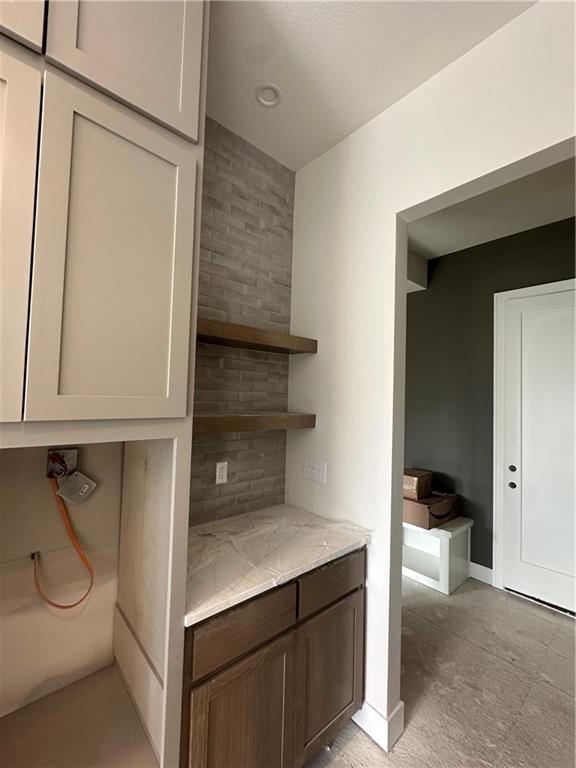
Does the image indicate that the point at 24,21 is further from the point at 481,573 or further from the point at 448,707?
the point at 481,573

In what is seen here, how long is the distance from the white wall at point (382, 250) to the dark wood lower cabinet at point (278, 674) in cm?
19

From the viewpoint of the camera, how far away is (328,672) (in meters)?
1.43

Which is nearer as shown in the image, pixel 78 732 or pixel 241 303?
pixel 78 732

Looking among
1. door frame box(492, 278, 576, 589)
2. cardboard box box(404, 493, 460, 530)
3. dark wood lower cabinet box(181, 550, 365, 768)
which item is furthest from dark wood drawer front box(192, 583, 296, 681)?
door frame box(492, 278, 576, 589)

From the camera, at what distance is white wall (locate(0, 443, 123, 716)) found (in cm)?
123

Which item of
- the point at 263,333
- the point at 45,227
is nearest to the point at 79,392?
the point at 45,227

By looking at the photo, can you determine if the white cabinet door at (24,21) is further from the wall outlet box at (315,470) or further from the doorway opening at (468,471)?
the wall outlet box at (315,470)

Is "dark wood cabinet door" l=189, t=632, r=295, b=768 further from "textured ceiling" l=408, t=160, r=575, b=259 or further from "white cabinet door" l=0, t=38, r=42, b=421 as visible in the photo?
"textured ceiling" l=408, t=160, r=575, b=259

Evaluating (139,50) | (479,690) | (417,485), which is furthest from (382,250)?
(479,690)

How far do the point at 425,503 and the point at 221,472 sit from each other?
1922mm

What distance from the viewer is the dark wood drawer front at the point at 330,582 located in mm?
1352

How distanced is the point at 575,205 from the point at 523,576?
2.83m

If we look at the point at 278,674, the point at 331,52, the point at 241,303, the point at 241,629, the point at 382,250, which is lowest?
the point at 278,674

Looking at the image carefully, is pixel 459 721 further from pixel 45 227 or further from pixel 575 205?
pixel 575 205
